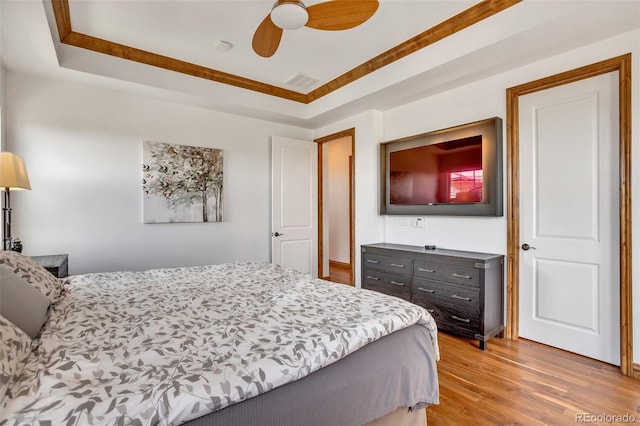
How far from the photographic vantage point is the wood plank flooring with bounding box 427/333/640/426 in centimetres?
180

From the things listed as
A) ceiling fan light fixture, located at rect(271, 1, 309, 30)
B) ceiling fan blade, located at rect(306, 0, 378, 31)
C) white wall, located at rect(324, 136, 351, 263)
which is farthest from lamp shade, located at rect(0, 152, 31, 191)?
white wall, located at rect(324, 136, 351, 263)

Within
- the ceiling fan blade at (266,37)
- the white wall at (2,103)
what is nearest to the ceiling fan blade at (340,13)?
the ceiling fan blade at (266,37)

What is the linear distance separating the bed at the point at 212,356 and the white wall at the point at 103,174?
1471 millimetres

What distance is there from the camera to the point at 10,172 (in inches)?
88.4

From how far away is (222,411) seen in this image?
94 centimetres

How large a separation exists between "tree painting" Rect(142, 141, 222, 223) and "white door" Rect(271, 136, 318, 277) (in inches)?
30.9

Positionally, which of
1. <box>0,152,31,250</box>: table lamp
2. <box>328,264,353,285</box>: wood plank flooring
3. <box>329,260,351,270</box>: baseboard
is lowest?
<box>328,264,353,285</box>: wood plank flooring

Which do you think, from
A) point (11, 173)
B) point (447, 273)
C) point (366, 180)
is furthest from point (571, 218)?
point (11, 173)

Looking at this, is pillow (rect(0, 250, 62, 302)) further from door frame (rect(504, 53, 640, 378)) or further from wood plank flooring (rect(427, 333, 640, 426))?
door frame (rect(504, 53, 640, 378))

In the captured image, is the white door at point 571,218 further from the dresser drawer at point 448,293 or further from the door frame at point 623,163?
the dresser drawer at point 448,293

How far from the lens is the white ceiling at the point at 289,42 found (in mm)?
2180

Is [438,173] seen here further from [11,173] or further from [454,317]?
[11,173]

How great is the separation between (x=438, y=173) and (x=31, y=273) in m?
3.29

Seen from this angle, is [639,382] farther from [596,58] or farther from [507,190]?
[596,58]
